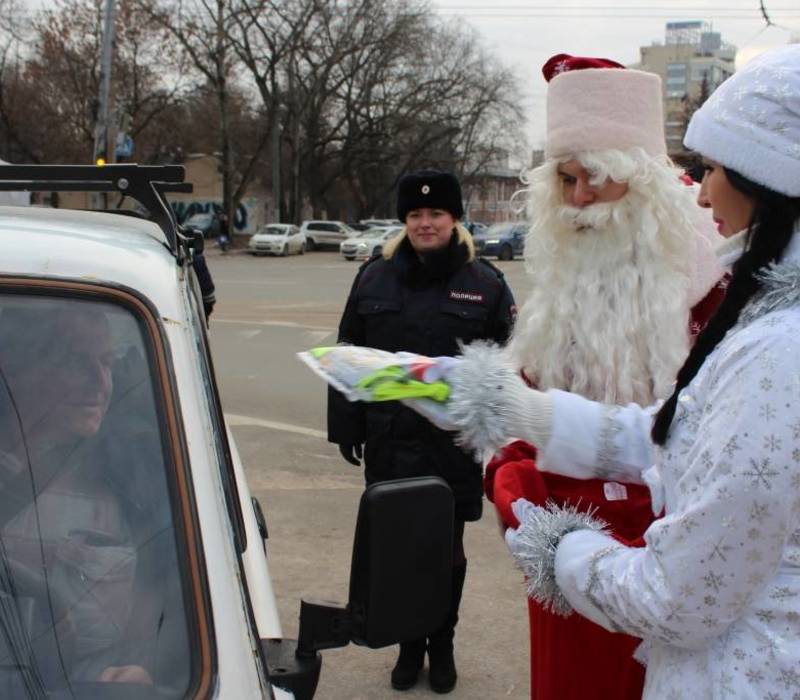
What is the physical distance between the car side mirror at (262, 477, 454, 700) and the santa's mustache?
1042mm

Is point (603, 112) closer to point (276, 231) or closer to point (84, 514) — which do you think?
point (84, 514)

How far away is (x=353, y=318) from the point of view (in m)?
3.75

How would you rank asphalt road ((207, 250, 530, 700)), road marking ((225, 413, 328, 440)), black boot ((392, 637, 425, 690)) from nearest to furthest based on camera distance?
black boot ((392, 637, 425, 690)), asphalt road ((207, 250, 530, 700)), road marking ((225, 413, 328, 440))

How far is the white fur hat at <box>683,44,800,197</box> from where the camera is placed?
141 cm

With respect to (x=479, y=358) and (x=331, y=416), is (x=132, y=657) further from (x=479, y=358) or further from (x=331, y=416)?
(x=331, y=416)

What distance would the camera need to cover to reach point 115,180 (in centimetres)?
223

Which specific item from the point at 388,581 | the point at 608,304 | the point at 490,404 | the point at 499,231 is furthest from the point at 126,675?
the point at 499,231

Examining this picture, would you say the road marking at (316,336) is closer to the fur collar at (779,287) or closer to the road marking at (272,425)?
the road marking at (272,425)

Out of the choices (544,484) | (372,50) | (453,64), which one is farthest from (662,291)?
(453,64)

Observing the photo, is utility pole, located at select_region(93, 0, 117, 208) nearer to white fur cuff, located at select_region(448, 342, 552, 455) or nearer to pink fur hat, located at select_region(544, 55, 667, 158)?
pink fur hat, located at select_region(544, 55, 667, 158)

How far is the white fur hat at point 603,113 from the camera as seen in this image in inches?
94.1

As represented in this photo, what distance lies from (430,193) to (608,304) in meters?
1.48

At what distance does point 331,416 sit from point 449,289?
697 mm

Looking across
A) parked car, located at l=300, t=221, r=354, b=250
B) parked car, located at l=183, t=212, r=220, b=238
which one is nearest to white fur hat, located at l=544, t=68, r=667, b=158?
parked car, located at l=300, t=221, r=354, b=250
